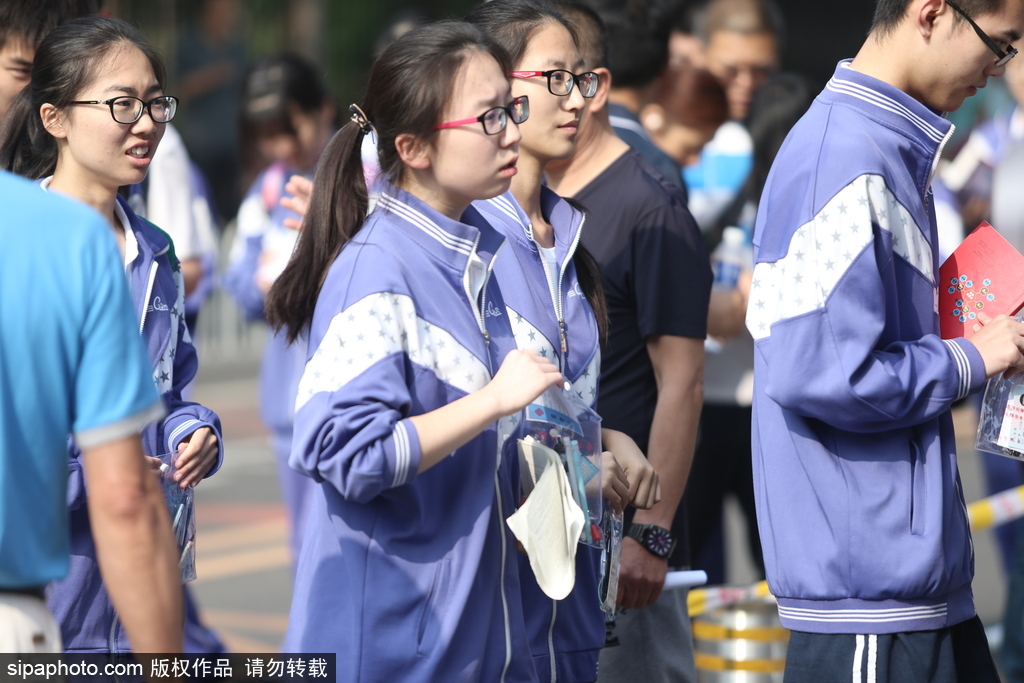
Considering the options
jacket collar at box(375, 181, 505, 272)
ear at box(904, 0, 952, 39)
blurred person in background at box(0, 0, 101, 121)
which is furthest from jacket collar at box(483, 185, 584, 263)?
blurred person in background at box(0, 0, 101, 121)

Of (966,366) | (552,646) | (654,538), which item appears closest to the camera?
(966,366)

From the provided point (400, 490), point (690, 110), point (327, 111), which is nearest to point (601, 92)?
point (400, 490)

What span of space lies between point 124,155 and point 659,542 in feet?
5.47

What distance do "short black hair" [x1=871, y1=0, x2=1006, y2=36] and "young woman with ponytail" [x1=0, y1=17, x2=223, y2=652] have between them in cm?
169

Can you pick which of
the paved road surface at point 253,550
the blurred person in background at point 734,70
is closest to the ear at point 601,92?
the blurred person in background at point 734,70

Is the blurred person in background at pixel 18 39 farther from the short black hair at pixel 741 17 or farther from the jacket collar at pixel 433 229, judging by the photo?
the short black hair at pixel 741 17

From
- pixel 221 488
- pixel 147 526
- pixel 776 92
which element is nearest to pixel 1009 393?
pixel 147 526

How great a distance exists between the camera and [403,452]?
2.38m

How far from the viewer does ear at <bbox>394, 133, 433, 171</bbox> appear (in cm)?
267

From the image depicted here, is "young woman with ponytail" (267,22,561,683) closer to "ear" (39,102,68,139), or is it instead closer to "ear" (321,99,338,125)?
"ear" (39,102,68,139)

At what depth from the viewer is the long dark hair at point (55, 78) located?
3.17 metres

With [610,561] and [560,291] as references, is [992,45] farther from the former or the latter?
[610,561]

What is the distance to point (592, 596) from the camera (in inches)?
117

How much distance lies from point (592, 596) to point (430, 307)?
823mm
